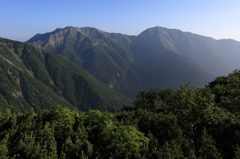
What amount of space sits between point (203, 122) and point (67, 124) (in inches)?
957

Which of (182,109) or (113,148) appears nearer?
(113,148)

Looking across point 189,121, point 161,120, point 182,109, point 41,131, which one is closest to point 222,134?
point 189,121

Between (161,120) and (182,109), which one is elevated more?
(182,109)

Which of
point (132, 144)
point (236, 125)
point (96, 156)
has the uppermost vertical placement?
point (236, 125)

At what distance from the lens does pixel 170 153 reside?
19656 mm

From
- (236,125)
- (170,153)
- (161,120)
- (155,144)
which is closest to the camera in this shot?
(170,153)

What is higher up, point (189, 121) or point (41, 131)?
point (189, 121)

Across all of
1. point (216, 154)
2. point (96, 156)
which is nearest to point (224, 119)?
point (216, 154)

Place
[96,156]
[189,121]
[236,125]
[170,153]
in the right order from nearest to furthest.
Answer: [170,153] < [96,156] < [236,125] < [189,121]

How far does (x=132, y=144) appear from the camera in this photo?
22156 mm

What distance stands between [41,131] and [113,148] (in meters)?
12.6

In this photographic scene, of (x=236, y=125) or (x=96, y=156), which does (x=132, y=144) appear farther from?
(x=236, y=125)

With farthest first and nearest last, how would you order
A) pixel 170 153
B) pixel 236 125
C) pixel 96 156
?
pixel 236 125 < pixel 96 156 < pixel 170 153

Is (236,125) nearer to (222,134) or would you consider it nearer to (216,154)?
(222,134)
